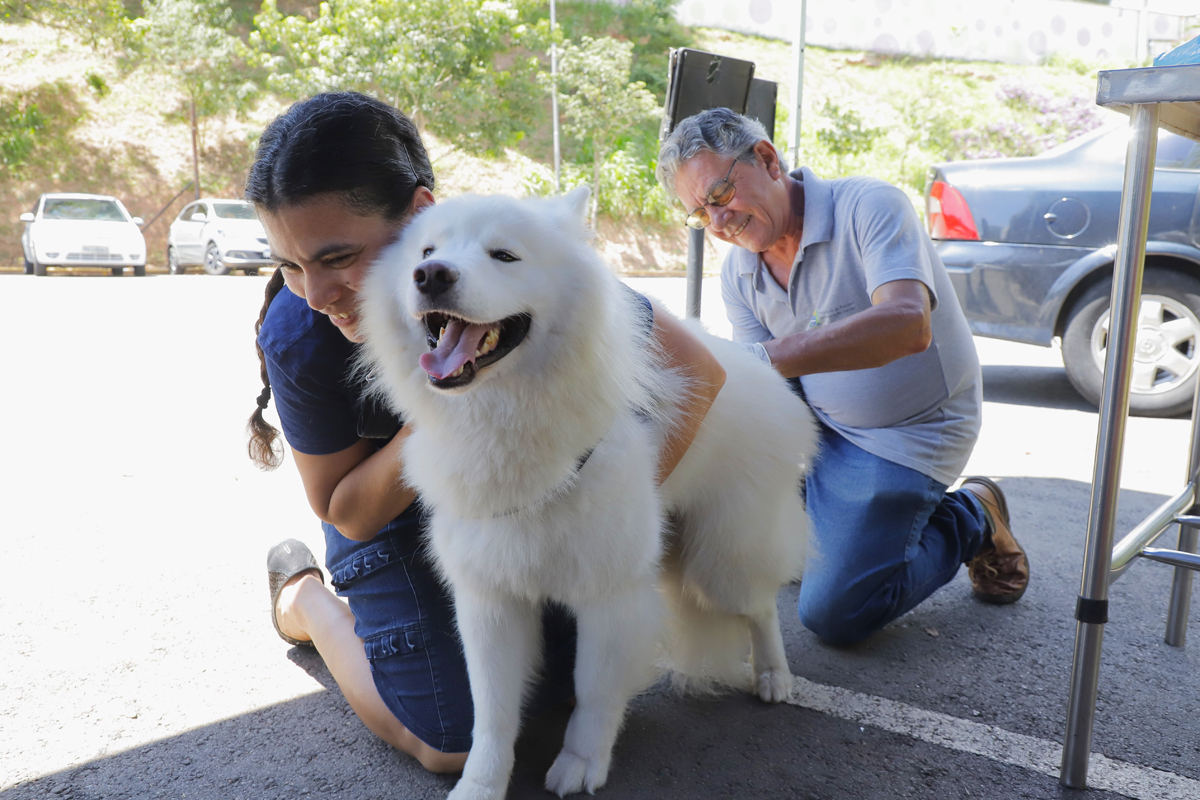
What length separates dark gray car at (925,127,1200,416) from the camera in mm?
4785

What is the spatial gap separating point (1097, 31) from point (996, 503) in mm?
35218

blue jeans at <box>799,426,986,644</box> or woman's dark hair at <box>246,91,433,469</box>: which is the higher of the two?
woman's dark hair at <box>246,91,433,469</box>

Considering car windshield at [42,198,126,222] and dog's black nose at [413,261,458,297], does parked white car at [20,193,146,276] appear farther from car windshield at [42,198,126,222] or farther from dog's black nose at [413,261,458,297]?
dog's black nose at [413,261,458,297]

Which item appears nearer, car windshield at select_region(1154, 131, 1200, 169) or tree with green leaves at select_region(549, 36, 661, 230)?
car windshield at select_region(1154, 131, 1200, 169)

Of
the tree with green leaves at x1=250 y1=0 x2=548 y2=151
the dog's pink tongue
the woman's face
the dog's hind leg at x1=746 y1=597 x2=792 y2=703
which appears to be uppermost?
the tree with green leaves at x1=250 y1=0 x2=548 y2=151

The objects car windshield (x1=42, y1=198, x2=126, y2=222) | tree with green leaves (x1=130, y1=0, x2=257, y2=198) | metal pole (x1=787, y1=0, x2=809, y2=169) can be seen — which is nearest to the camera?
metal pole (x1=787, y1=0, x2=809, y2=169)

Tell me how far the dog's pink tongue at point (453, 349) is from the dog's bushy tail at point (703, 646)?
103cm

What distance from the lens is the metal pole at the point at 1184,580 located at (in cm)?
233

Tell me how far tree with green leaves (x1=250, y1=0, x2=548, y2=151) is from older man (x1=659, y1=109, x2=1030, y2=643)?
19.0 meters

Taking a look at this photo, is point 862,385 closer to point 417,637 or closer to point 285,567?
point 417,637

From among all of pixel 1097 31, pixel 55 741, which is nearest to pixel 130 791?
pixel 55 741

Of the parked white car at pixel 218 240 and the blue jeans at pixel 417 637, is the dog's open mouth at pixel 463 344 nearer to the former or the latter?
the blue jeans at pixel 417 637

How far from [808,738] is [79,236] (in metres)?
16.4

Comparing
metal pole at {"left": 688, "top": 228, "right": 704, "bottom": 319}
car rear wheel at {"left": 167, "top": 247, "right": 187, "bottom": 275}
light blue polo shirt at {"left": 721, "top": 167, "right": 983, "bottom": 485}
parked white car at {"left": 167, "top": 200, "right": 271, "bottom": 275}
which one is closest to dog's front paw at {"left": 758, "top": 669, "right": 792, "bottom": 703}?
light blue polo shirt at {"left": 721, "top": 167, "right": 983, "bottom": 485}
